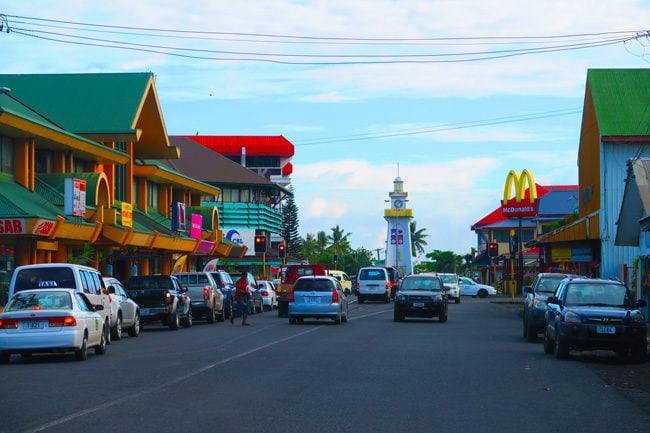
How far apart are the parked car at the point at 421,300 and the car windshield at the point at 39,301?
17792 mm

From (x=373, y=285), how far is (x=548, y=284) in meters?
34.5

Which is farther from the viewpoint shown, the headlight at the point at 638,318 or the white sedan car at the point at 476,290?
the white sedan car at the point at 476,290

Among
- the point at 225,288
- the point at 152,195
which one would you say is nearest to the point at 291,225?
the point at 152,195

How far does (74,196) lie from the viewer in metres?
35.8

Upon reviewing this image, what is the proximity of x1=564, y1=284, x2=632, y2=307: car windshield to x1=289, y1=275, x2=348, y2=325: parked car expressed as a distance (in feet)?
45.2

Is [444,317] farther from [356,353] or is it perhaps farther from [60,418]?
[60,418]

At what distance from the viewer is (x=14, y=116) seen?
111 feet

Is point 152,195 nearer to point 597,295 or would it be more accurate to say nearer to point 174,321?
point 174,321

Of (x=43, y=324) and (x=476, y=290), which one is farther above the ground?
(x=43, y=324)

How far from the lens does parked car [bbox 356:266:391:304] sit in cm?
6300

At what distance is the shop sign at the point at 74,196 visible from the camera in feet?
116

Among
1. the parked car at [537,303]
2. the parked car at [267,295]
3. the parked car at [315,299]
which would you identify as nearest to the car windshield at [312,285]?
the parked car at [315,299]

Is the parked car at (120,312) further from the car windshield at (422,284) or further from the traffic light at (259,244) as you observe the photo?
the traffic light at (259,244)

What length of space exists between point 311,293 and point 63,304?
14.9 meters
